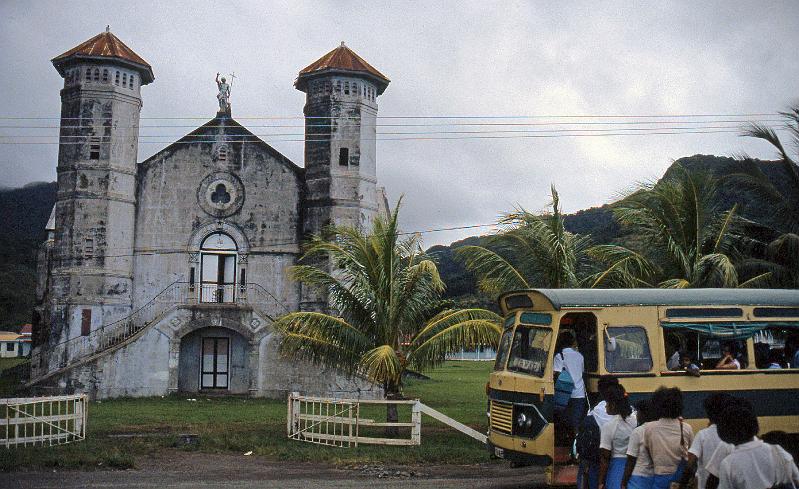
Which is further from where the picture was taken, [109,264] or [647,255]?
[109,264]

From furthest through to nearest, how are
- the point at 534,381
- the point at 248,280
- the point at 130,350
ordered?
the point at 248,280 < the point at 130,350 < the point at 534,381

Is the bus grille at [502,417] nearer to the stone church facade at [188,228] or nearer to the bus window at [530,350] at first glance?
the bus window at [530,350]

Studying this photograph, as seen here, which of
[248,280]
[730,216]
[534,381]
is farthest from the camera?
[248,280]

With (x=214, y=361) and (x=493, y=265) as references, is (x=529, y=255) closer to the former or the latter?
(x=493, y=265)

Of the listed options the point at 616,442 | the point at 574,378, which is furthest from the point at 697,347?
the point at 616,442

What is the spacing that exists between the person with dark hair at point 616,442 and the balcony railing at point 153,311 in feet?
79.2

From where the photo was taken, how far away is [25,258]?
9188cm

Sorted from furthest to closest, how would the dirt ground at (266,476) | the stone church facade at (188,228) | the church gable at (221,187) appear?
1. the church gable at (221,187)
2. the stone church facade at (188,228)
3. the dirt ground at (266,476)

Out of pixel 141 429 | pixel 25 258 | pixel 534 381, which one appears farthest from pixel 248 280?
pixel 25 258

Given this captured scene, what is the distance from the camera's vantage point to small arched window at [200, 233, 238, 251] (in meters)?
33.3

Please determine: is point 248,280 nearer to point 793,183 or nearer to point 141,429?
point 141,429

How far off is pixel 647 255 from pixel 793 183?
12.1 ft

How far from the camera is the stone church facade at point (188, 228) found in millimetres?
30609

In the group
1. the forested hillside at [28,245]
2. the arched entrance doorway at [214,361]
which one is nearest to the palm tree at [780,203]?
the arched entrance doorway at [214,361]
